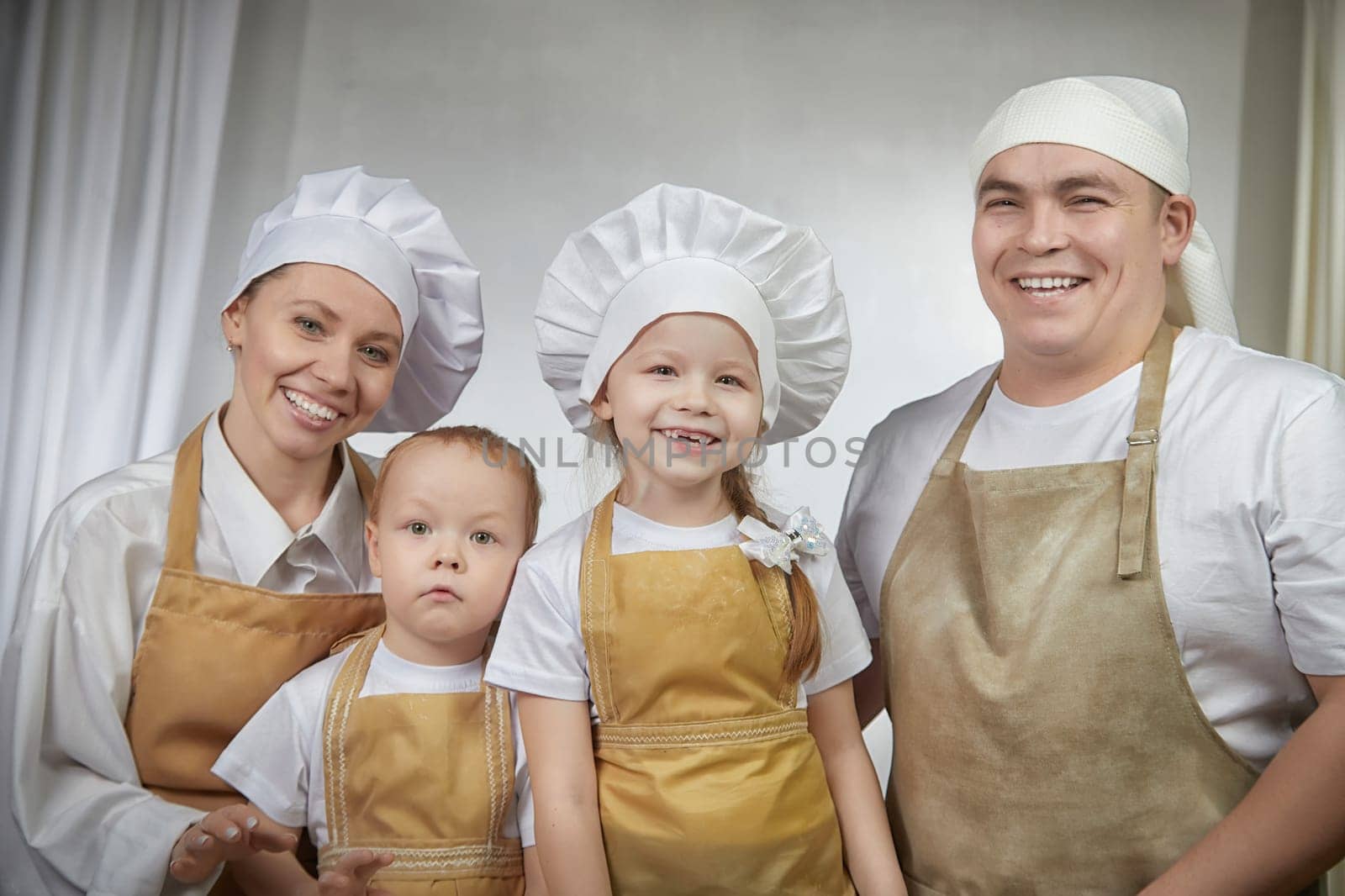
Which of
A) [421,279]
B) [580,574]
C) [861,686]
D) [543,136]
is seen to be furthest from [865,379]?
[580,574]

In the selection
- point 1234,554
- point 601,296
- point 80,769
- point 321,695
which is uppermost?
point 601,296

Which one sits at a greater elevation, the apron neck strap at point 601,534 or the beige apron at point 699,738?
the apron neck strap at point 601,534

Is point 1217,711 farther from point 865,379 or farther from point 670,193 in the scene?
point 865,379

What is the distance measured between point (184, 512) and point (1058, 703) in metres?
1.19

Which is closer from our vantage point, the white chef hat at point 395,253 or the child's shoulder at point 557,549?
the child's shoulder at point 557,549

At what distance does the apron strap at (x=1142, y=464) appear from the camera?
156cm

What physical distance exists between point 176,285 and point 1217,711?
187 centimetres

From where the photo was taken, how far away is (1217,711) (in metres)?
1.56

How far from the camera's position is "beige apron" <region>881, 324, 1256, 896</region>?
5.11 ft

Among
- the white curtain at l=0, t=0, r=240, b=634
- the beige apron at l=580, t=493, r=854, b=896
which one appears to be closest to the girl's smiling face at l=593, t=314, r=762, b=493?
the beige apron at l=580, t=493, r=854, b=896

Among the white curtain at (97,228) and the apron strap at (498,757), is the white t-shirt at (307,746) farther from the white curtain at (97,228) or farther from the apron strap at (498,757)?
the white curtain at (97,228)

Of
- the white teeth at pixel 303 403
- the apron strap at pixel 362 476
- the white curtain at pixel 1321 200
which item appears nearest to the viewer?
the white teeth at pixel 303 403

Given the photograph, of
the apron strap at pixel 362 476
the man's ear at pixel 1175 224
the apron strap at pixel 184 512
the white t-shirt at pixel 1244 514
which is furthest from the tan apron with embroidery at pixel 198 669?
the man's ear at pixel 1175 224

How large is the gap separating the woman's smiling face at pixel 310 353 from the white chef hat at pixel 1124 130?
0.90 m
